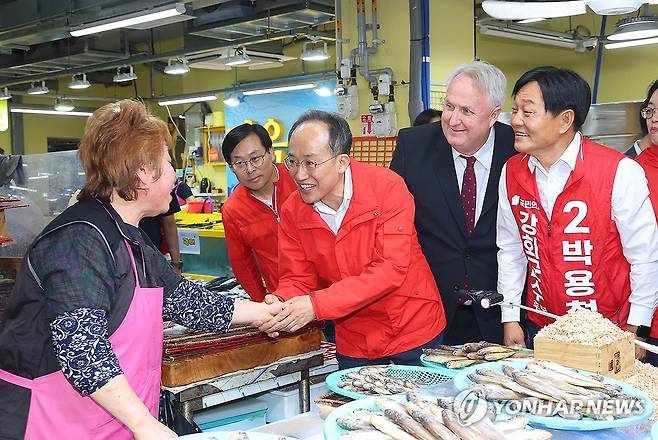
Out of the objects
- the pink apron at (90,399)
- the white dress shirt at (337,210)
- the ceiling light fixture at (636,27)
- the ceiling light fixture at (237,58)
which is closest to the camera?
the pink apron at (90,399)

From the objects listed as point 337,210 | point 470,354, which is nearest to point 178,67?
point 337,210

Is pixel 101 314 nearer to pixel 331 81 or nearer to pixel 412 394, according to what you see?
pixel 412 394

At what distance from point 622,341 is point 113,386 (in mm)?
1406

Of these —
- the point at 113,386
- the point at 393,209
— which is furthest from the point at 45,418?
the point at 393,209

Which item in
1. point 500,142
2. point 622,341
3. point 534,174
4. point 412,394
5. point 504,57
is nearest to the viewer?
point 412,394

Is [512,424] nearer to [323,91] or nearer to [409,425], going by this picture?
[409,425]

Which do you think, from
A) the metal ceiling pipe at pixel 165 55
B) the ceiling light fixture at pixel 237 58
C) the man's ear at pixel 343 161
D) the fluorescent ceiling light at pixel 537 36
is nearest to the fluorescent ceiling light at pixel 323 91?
the metal ceiling pipe at pixel 165 55

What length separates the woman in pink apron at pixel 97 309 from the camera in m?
1.78

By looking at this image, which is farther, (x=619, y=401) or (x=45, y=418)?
(x=45, y=418)

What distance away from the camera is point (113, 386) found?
178cm

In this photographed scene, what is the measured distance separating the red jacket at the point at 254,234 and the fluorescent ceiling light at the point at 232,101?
11.1m

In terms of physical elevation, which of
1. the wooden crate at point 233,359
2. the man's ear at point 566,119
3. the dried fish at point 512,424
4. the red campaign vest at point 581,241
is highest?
the man's ear at point 566,119

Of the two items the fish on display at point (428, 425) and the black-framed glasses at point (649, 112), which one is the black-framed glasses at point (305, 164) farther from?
the black-framed glasses at point (649, 112)

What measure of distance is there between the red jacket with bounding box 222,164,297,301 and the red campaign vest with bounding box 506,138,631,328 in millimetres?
1499
